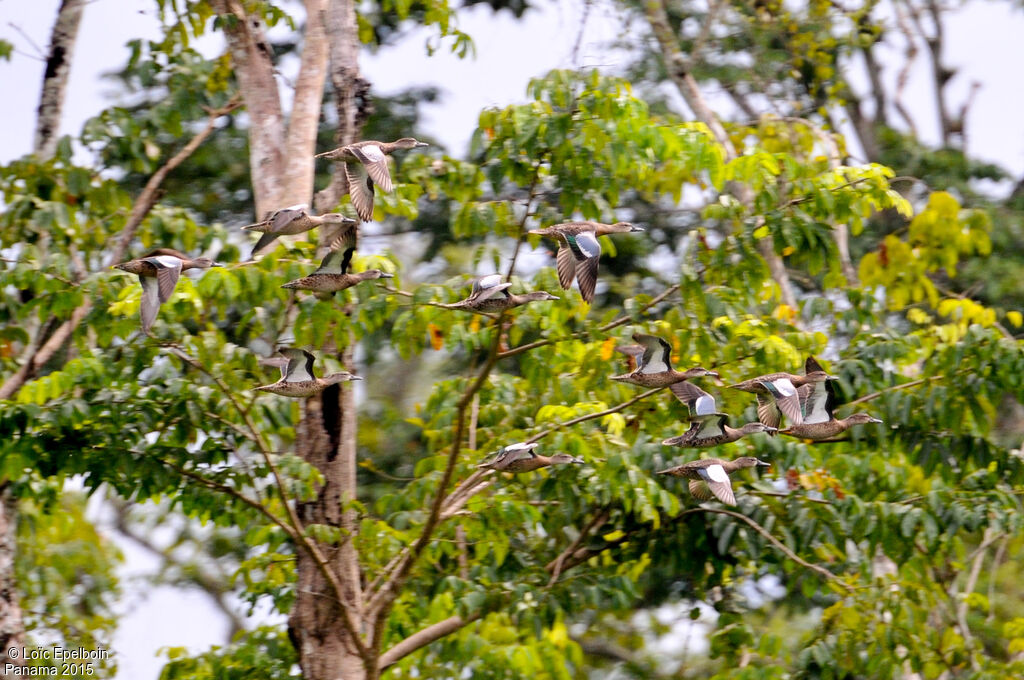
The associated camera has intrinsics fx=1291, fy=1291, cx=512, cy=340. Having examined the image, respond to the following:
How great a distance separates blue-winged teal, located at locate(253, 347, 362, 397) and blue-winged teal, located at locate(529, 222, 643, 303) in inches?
39.2

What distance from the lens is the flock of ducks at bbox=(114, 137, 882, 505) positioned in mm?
4359

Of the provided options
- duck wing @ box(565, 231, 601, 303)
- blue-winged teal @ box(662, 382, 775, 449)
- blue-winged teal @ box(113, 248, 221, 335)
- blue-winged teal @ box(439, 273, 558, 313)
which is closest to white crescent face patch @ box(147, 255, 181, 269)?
blue-winged teal @ box(113, 248, 221, 335)

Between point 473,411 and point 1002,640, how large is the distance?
18.2 feet

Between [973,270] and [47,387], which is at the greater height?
[973,270]

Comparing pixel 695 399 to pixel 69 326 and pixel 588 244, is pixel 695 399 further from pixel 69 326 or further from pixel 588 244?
pixel 69 326

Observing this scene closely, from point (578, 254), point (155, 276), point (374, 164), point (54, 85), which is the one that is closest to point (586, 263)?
point (578, 254)

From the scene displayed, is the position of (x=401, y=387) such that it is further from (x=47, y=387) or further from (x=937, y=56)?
(x=47, y=387)

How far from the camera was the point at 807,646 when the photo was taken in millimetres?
6844

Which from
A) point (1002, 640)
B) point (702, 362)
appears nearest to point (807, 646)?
point (702, 362)

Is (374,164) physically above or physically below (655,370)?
above

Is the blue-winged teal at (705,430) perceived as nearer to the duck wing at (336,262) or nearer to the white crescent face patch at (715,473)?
the white crescent face patch at (715,473)

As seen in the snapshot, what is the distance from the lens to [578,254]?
14.6 feet

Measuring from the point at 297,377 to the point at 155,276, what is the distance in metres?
0.64

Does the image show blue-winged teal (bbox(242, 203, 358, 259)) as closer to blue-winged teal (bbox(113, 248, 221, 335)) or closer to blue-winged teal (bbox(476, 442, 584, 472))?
blue-winged teal (bbox(113, 248, 221, 335))
